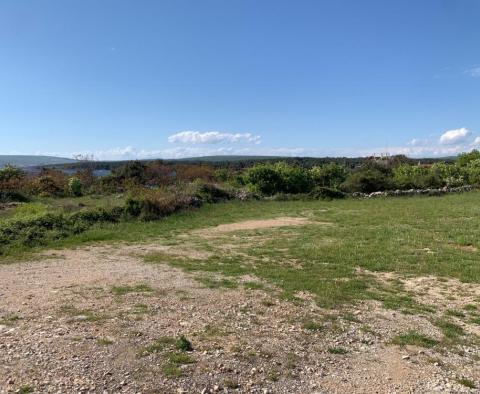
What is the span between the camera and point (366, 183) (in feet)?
86.0

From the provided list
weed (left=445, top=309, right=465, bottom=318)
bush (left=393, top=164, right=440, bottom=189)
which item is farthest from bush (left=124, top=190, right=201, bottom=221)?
bush (left=393, top=164, right=440, bottom=189)

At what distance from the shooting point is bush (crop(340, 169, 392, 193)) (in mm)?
26141

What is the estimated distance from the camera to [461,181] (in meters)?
28.3

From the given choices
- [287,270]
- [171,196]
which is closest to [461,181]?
[171,196]

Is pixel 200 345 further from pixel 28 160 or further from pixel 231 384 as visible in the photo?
pixel 28 160

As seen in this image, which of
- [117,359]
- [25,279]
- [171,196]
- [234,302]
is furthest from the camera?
[171,196]

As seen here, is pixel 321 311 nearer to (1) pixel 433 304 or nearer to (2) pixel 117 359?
(1) pixel 433 304

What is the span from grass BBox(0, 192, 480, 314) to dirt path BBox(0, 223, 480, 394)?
64 centimetres

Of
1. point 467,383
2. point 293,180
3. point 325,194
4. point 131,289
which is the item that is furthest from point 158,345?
point 293,180

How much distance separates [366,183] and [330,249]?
1727cm

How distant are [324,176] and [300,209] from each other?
10015 mm

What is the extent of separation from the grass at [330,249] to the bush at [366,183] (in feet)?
27.7

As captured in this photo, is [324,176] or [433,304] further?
[324,176]

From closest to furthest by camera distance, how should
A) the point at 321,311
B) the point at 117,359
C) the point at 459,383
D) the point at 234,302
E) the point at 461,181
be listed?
1. the point at 459,383
2. the point at 117,359
3. the point at 321,311
4. the point at 234,302
5. the point at 461,181
